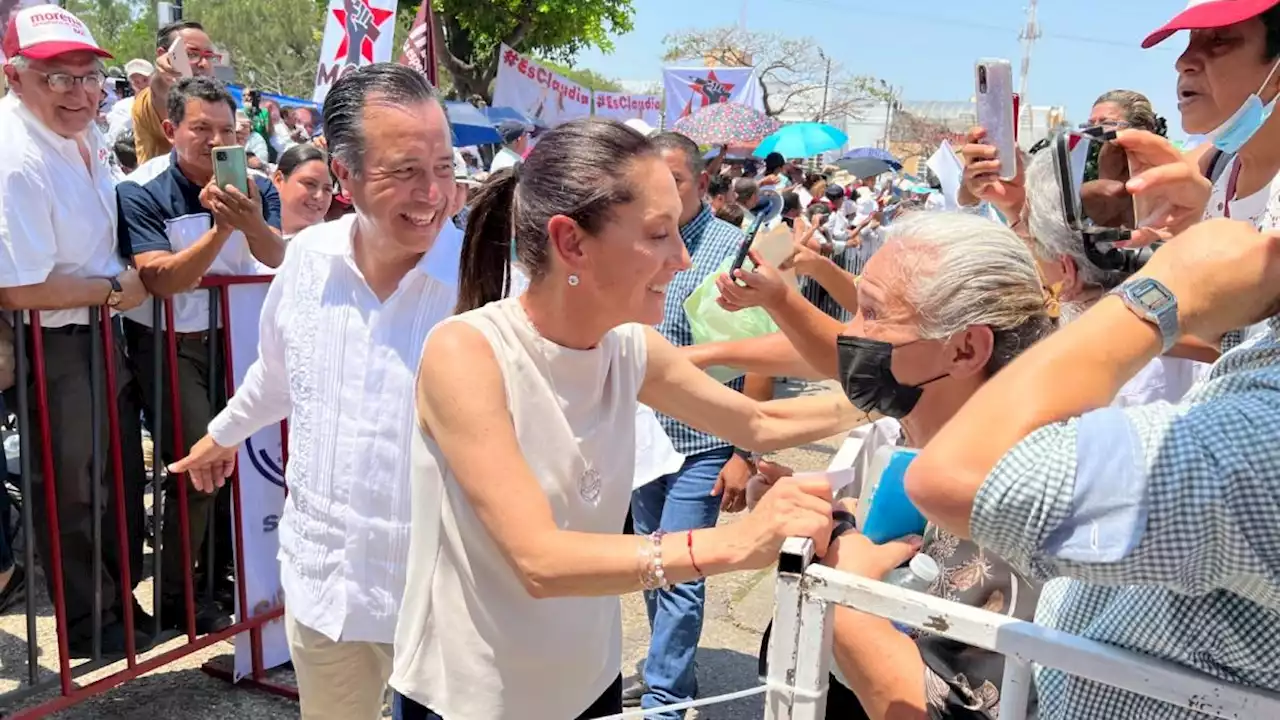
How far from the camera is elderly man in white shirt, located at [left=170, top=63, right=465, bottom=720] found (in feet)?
7.43

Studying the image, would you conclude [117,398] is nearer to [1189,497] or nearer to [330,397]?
[330,397]

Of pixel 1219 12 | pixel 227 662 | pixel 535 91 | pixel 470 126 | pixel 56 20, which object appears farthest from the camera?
pixel 535 91

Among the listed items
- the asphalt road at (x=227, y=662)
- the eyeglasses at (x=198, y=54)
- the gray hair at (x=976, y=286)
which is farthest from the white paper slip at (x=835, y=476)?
the eyeglasses at (x=198, y=54)

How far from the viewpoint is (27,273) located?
9.95 feet

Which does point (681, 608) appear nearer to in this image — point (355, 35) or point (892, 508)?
point (892, 508)

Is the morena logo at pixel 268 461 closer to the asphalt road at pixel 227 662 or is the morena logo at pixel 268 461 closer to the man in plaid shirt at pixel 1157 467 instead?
the asphalt road at pixel 227 662

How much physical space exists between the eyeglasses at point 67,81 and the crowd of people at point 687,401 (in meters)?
0.13

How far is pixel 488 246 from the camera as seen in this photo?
82.9 inches

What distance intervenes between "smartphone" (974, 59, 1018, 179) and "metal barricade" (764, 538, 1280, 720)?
1.64 m

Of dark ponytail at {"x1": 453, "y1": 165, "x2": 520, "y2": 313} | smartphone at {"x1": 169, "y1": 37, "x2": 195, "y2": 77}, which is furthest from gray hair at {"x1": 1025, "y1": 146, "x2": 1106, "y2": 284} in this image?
smartphone at {"x1": 169, "y1": 37, "x2": 195, "y2": 77}

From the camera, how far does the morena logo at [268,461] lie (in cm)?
359

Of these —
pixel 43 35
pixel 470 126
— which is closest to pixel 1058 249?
pixel 43 35

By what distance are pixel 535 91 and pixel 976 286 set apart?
55.7 feet

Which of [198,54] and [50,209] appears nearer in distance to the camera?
[50,209]
